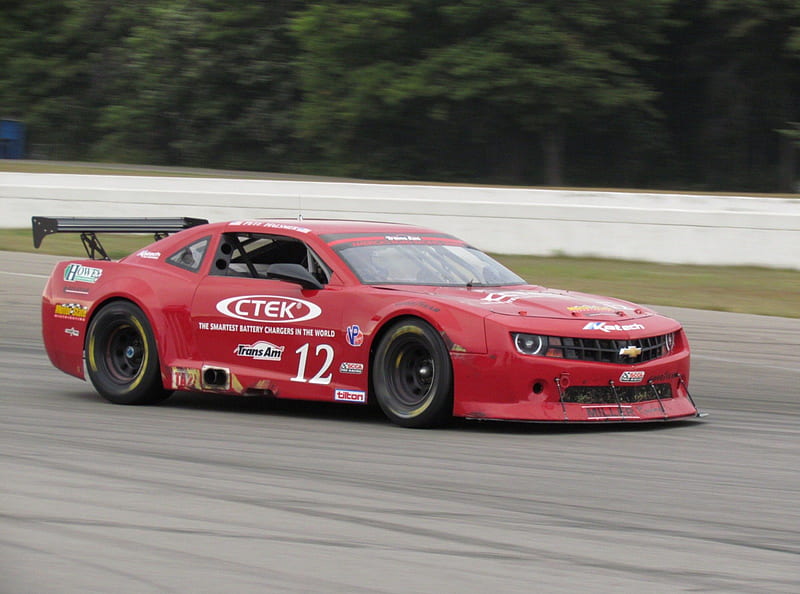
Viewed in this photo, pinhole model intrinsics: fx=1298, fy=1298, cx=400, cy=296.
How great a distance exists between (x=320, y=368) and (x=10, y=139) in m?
37.8

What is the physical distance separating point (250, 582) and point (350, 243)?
166 inches

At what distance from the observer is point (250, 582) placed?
176 inches

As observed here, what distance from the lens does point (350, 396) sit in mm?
7883

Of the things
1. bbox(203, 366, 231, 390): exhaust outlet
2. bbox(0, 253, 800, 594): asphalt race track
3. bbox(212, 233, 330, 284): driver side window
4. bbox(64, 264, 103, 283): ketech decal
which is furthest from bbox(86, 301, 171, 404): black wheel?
bbox(212, 233, 330, 284): driver side window

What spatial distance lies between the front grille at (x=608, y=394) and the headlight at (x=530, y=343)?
0.95ft

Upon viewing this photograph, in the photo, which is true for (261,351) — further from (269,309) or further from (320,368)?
(320,368)

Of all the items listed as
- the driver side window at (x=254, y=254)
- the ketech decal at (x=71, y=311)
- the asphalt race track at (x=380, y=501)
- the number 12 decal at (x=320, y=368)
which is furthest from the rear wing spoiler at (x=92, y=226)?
the number 12 decal at (x=320, y=368)

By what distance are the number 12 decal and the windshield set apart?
1.61 ft

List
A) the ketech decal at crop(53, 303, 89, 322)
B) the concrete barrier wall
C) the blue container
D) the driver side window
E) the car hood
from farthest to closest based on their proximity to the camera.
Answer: the blue container → the concrete barrier wall → the ketech decal at crop(53, 303, 89, 322) → the driver side window → the car hood

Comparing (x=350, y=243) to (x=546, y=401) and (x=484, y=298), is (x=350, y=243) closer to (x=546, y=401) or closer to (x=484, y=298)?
(x=484, y=298)

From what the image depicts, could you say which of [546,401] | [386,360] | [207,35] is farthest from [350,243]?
[207,35]

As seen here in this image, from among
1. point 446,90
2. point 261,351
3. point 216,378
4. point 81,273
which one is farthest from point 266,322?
point 446,90

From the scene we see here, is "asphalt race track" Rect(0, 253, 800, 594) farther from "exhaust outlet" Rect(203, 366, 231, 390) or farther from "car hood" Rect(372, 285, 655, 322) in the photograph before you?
"car hood" Rect(372, 285, 655, 322)

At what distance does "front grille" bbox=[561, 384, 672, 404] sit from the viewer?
24.6ft
